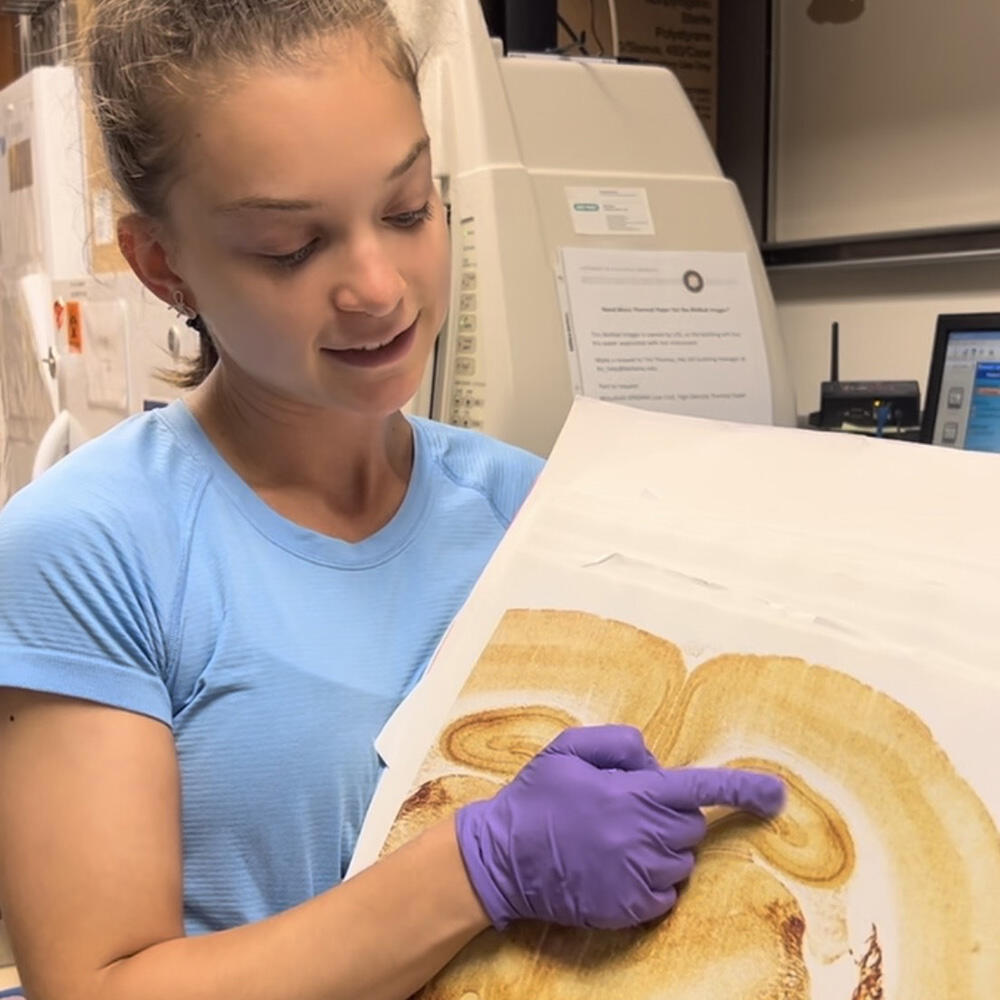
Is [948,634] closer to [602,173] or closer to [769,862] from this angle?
[769,862]

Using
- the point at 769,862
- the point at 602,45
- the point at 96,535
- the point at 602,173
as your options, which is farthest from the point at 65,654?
the point at 602,45

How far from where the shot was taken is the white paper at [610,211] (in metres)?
1.23

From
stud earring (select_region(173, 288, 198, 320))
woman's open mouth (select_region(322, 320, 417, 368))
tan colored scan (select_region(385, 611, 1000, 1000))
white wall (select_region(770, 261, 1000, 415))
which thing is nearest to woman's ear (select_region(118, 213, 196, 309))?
stud earring (select_region(173, 288, 198, 320))

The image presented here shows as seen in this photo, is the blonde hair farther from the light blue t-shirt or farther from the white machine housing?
the white machine housing

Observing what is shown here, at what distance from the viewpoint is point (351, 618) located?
0.70m

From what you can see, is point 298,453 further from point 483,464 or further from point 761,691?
point 761,691

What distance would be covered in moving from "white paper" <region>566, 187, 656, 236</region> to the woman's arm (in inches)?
31.9

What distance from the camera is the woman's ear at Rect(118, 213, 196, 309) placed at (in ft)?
2.27

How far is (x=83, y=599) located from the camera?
0.61 metres

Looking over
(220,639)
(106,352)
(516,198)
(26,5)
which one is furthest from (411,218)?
(26,5)

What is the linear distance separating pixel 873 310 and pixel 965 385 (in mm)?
435

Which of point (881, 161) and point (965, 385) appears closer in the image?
point (965, 385)

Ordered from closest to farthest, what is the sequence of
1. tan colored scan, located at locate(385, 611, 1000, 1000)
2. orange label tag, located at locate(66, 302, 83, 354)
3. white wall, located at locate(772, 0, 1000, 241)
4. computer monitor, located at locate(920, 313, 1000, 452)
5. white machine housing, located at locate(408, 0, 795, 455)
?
tan colored scan, located at locate(385, 611, 1000, 1000)
white machine housing, located at locate(408, 0, 795, 455)
computer monitor, located at locate(920, 313, 1000, 452)
white wall, located at locate(772, 0, 1000, 241)
orange label tag, located at locate(66, 302, 83, 354)

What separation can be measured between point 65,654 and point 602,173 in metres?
0.89
